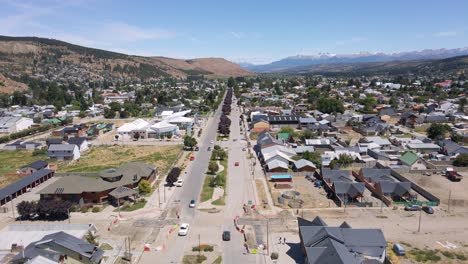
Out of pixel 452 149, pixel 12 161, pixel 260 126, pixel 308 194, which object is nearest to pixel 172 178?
pixel 308 194

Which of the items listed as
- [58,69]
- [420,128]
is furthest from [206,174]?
[58,69]

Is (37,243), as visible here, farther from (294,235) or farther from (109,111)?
(109,111)

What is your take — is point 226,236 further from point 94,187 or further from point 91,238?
point 94,187

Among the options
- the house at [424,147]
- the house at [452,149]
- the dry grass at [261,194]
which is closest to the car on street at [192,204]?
the dry grass at [261,194]

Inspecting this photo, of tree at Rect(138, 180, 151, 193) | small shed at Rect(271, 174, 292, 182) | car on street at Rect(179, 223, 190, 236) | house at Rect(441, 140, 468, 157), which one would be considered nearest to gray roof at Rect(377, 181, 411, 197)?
small shed at Rect(271, 174, 292, 182)

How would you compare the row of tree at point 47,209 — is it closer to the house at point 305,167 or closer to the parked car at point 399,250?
the house at point 305,167
